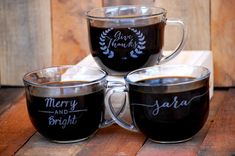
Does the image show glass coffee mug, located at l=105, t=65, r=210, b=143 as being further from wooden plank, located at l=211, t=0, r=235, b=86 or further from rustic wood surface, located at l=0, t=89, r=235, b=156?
wooden plank, located at l=211, t=0, r=235, b=86

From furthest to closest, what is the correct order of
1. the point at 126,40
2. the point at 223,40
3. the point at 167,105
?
the point at 223,40 < the point at 126,40 < the point at 167,105

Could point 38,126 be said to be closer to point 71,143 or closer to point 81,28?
point 71,143

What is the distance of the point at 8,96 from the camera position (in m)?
1.22

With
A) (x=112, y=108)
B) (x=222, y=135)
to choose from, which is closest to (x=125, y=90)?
(x=112, y=108)

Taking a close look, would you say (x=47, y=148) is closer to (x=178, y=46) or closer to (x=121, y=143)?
(x=121, y=143)

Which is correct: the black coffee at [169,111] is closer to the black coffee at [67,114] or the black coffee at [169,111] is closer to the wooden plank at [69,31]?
the black coffee at [67,114]

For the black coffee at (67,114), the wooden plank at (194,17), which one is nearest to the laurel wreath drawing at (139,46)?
the black coffee at (67,114)

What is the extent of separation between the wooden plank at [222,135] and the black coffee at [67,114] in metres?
0.15

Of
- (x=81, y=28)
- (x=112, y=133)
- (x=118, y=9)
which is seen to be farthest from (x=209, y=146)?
(x=81, y=28)

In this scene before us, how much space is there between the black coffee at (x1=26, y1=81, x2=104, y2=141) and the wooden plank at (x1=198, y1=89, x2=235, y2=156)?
152mm

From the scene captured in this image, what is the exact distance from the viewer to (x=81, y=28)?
1282 mm

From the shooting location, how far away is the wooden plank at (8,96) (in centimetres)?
116

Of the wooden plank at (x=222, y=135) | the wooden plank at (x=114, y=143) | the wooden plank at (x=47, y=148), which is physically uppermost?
the wooden plank at (x=222, y=135)

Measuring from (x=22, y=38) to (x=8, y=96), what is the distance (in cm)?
13
